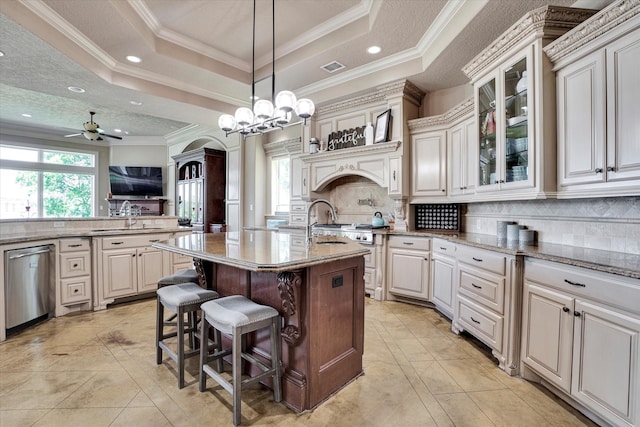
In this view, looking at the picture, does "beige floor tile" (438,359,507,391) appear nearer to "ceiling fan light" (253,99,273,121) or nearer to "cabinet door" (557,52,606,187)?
"cabinet door" (557,52,606,187)

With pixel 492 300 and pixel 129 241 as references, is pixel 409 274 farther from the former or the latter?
pixel 129 241

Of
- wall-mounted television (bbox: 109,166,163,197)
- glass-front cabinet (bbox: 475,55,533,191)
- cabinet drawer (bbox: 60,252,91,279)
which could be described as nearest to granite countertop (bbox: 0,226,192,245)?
cabinet drawer (bbox: 60,252,91,279)

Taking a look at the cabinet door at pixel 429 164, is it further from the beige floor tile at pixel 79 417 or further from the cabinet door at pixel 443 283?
the beige floor tile at pixel 79 417

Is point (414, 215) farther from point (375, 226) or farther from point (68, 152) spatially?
point (68, 152)

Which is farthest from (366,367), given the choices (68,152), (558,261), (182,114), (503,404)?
(68,152)

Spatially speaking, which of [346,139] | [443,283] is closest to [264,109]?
[346,139]

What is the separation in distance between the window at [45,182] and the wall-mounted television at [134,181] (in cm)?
90

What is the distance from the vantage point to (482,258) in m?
2.56

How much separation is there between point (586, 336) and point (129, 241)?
14.4 ft

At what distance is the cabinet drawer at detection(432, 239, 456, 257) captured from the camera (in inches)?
124

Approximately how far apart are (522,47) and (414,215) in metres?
2.32

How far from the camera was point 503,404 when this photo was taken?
1.92m

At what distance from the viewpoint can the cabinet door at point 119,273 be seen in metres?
3.75

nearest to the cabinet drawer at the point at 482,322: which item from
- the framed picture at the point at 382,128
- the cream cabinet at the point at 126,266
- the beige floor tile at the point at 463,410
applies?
the beige floor tile at the point at 463,410
